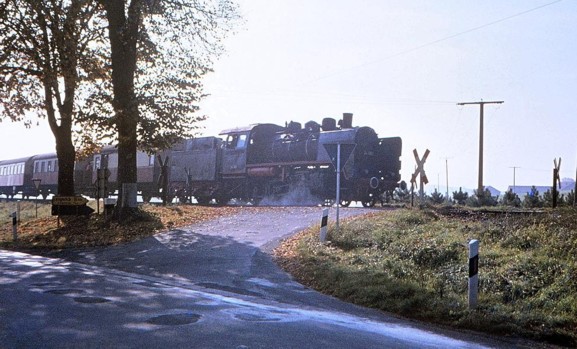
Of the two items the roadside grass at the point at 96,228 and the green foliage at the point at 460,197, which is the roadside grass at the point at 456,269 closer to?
the roadside grass at the point at 96,228

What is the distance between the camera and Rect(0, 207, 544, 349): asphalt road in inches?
244

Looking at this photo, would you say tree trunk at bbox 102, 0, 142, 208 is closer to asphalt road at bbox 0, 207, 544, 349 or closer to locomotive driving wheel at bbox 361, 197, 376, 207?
asphalt road at bbox 0, 207, 544, 349

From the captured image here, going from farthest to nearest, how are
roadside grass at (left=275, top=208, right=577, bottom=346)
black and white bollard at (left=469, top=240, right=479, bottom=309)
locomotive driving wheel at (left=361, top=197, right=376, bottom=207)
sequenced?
locomotive driving wheel at (left=361, top=197, right=376, bottom=207)
black and white bollard at (left=469, top=240, right=479, bottom=309)
roadside grass at (left=275, top=208, right=577, bottom=346)

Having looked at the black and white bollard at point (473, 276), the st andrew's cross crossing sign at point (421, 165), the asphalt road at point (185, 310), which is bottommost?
the asphalt road at point (185, 310)

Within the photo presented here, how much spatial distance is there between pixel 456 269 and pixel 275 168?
2008cm

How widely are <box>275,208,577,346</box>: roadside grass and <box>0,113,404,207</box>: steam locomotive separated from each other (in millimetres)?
10088

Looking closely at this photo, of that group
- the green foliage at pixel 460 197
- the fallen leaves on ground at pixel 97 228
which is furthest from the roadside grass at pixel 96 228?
the green foliage at pixel 460 197

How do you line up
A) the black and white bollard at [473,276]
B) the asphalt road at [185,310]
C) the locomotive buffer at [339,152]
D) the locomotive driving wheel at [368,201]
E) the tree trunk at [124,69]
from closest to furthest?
the asphalt road at [185,310], the black and white bollard at [473,276], the locomotive buffer at [339,152], the tree trunk at [124,69], the locomotive driving wheel at [368,201]

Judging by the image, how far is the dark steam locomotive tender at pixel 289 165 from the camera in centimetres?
2784

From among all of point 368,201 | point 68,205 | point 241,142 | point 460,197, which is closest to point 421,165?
point 368,201

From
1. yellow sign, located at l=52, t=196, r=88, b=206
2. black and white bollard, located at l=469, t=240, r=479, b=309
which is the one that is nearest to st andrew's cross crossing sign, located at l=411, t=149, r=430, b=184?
black and white bollard, located at l=469, t=240, r=479, b=309

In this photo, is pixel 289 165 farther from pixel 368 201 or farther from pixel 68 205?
pixel 68 205

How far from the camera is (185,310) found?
779cm

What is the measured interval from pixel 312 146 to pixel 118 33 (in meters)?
11.3
